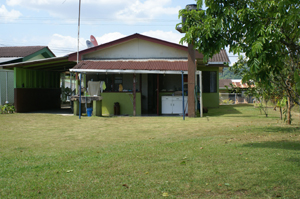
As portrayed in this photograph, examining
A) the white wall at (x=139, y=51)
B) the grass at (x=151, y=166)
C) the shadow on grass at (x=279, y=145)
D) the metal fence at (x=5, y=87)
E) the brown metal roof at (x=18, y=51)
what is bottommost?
the grass at (x=151, y=166)

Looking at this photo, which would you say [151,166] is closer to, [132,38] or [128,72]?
[128,72]

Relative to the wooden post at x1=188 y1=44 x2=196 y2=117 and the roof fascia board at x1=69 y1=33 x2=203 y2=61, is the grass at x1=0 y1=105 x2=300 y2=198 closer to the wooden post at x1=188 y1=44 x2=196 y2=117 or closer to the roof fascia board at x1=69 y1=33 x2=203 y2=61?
the wooden post at x1=188 y1=44 x2=196 y2=117

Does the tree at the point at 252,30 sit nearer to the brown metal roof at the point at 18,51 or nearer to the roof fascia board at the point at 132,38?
the roof fascia board at the point at 132,38

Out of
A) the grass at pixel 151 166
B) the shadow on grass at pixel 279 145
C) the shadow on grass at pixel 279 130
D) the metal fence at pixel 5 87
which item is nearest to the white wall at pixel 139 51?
the shadow on grass at pixel 279 130

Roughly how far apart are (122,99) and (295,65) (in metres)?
9.60

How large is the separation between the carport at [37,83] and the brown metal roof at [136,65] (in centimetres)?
188

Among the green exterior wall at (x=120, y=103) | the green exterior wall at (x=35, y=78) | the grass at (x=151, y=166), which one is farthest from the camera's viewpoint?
the green exterior wall at (x=35, y=78)

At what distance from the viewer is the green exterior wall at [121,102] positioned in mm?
16750

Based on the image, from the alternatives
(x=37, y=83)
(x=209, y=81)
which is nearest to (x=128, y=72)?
(x=37, y=83)

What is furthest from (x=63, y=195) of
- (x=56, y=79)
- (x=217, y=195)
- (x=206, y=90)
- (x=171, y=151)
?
(x=56, y=79)

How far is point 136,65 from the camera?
16.2 meters

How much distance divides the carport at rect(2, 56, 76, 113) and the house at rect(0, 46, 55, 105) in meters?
2.01

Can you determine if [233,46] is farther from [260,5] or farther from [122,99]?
[122,99]

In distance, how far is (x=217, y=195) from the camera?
4.29m
